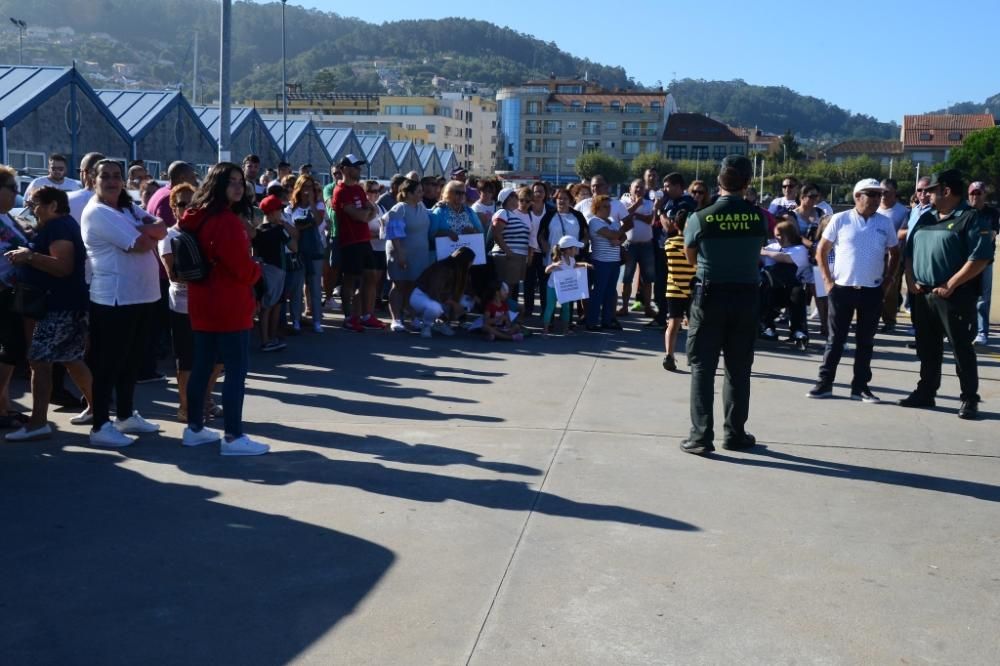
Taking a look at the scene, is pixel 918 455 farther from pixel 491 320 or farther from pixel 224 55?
pixel 224 55

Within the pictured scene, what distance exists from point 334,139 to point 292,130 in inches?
169

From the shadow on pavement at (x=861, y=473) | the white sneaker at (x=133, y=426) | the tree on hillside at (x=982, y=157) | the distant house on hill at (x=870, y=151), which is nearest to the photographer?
the shadow on pavement at (x=861, y=473)

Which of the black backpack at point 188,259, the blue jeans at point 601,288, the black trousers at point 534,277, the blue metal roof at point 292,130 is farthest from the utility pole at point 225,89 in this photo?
the blue metal roof at point 292,130

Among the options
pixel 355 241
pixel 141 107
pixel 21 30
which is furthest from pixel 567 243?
pixel 21 30

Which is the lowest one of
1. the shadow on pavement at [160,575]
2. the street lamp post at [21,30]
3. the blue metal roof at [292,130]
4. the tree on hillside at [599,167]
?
the shadow on pavement at [160,575]

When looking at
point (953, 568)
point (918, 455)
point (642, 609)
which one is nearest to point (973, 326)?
point (918, 455)

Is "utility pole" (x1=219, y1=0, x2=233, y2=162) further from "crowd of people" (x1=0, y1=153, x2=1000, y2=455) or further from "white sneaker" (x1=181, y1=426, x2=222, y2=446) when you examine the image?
"white sneaker" (x1=181, y1=426, x2=222, y2=446)

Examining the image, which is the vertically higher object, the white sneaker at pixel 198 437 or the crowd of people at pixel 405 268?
the crowd of people at pixel 405 268

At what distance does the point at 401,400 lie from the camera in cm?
849

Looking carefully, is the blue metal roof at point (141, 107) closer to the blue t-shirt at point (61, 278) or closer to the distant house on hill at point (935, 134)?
the blue t-shirt at point (61, 278)

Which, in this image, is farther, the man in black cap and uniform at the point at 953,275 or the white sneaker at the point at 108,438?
the man in black cap and uniform at the point at 953,275

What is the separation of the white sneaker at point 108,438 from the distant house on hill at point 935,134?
13948 cm

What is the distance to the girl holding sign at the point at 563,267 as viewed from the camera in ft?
40.2

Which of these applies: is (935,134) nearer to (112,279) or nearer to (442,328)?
(442,328)
